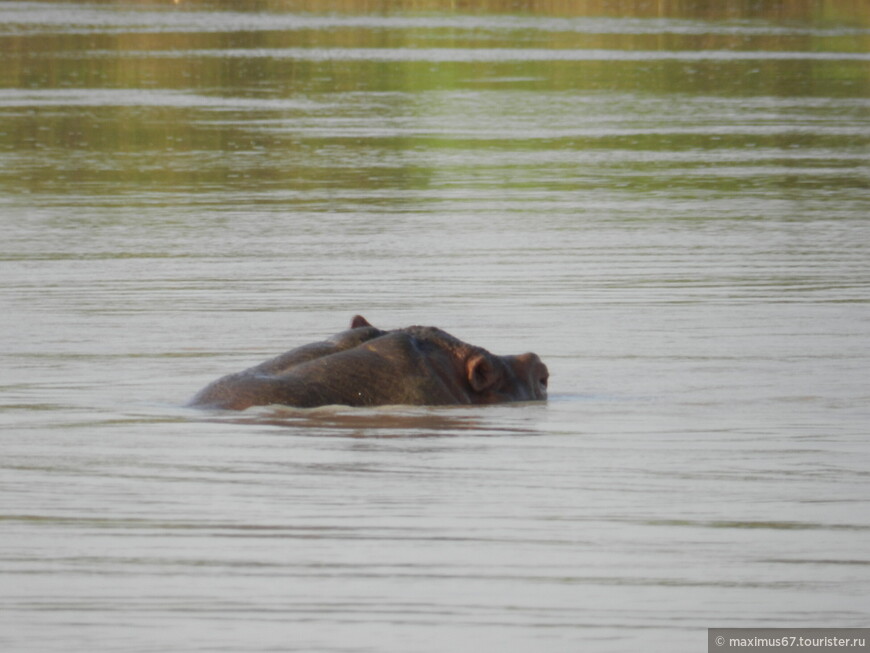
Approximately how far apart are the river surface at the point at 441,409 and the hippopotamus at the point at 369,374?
95mm

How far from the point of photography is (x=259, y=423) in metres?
8.09

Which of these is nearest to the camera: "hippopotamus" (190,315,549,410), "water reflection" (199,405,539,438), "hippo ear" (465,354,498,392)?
"water reflection" (199,405,539,438)

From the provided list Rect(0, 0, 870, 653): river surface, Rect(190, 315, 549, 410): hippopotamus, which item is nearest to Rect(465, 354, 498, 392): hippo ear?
Rect(190, 315, 549, 410): hippopotamus

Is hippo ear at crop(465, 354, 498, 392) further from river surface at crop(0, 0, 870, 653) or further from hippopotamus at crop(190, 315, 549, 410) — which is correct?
river surface at crop(0, 0, 870, 653)

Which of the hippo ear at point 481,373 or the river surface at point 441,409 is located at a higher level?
the hippo ear at point 481,373

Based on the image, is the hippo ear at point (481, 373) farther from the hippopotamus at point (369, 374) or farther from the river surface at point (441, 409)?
the river surface at point (441, 409)

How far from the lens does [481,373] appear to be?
847 cm

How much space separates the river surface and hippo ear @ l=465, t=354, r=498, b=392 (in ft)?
0.49

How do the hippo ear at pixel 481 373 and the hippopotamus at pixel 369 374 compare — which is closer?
the hippopotamus at pixel 369 374

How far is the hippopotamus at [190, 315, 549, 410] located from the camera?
27.0ft

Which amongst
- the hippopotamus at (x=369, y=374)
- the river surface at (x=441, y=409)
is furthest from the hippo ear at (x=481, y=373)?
the river surface at (x=441, y=409)

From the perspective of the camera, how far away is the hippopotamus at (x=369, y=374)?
8.24 meters

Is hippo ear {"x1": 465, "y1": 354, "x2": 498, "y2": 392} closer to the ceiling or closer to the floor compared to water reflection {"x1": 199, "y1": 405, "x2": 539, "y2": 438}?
closer to the ceiling

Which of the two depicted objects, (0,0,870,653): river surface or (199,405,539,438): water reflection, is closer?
(0,0,870,653): river surface
